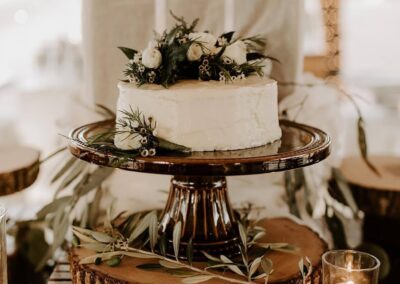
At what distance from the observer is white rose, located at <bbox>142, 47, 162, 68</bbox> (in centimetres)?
127

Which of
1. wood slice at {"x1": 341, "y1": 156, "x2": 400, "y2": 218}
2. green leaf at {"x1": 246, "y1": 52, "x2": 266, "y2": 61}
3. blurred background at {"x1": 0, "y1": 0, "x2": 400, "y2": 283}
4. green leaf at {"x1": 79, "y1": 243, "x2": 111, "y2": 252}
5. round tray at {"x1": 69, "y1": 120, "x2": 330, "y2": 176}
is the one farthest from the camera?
blurred background at {"x1": 0, "y1": 0, "x2": 400, "y2": 283}

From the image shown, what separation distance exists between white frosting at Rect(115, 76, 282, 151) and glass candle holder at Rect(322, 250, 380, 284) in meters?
0.26

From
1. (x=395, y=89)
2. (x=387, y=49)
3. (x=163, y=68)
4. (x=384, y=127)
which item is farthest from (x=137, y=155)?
(x=387, y=49)

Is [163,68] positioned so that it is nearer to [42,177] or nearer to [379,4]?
[42,177]

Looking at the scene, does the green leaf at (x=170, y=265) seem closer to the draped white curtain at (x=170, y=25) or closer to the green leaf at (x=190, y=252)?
the green leaf at (x=190, y=252)

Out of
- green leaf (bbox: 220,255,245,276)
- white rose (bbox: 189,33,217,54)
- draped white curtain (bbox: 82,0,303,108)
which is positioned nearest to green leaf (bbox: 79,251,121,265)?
green leaf (bbox: 220,255,245,276)

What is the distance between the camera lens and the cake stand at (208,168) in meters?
1.14

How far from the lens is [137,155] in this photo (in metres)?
1.19

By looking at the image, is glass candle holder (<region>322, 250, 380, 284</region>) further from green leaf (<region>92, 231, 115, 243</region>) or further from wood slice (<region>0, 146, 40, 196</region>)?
wood slice (<region>0, 146, 40, 196</region>)

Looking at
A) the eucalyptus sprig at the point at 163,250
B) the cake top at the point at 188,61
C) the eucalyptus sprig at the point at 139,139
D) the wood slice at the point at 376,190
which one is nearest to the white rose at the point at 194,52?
the cake top at the point at 188,61

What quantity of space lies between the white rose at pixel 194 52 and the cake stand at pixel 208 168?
0.65 ft

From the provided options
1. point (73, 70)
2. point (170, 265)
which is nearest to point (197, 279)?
point (170, 265)

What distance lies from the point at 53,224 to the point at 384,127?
2051mm

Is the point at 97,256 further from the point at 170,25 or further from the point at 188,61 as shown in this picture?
the point at 170,25
